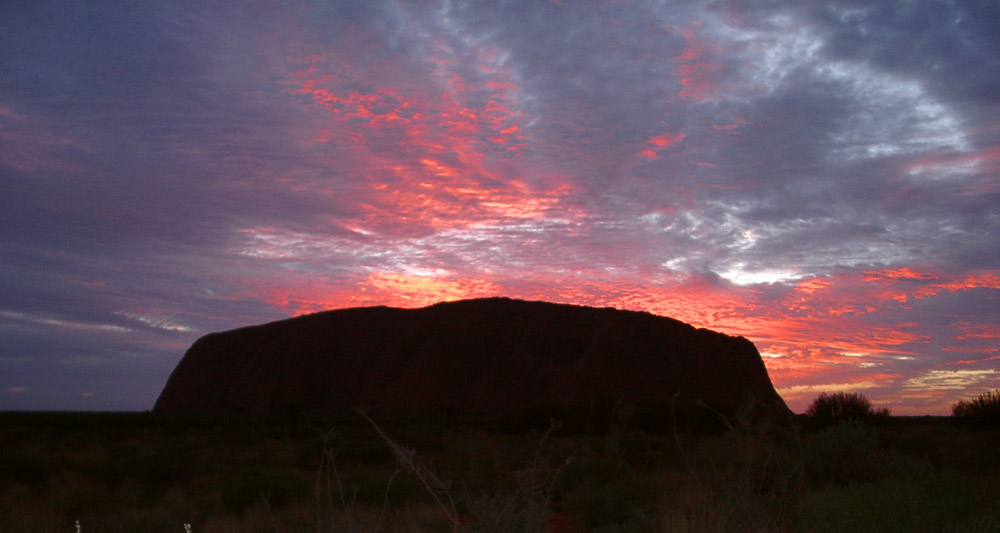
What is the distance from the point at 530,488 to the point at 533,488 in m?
0.07

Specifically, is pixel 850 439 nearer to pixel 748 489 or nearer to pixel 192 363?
pixel 748 489

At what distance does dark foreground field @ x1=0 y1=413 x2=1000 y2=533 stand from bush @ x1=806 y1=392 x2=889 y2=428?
471 centimetres

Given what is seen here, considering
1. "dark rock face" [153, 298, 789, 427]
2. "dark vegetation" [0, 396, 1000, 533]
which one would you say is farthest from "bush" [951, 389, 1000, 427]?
"dark rock face" [153, 298, 789, 427]

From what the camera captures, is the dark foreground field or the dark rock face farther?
the dark rock face

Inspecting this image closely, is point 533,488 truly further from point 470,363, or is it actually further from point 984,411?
point 470,363

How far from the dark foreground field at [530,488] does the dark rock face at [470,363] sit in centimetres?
2620

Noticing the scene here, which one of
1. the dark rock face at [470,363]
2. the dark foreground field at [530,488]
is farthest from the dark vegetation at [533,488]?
the dark rock face at [470,363]

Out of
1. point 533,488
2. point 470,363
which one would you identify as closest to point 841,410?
point 533,488

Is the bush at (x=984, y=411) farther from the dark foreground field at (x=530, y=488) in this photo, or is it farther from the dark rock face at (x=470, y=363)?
the dark rock face at (x=470, y=363)

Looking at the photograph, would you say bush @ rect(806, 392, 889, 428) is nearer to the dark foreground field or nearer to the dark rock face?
the dark foreground field

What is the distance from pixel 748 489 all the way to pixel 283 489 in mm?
7110

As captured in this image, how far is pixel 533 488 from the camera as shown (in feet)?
13.5

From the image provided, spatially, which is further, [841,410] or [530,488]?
[841,410]

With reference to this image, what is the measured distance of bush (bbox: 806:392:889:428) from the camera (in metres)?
22.4
